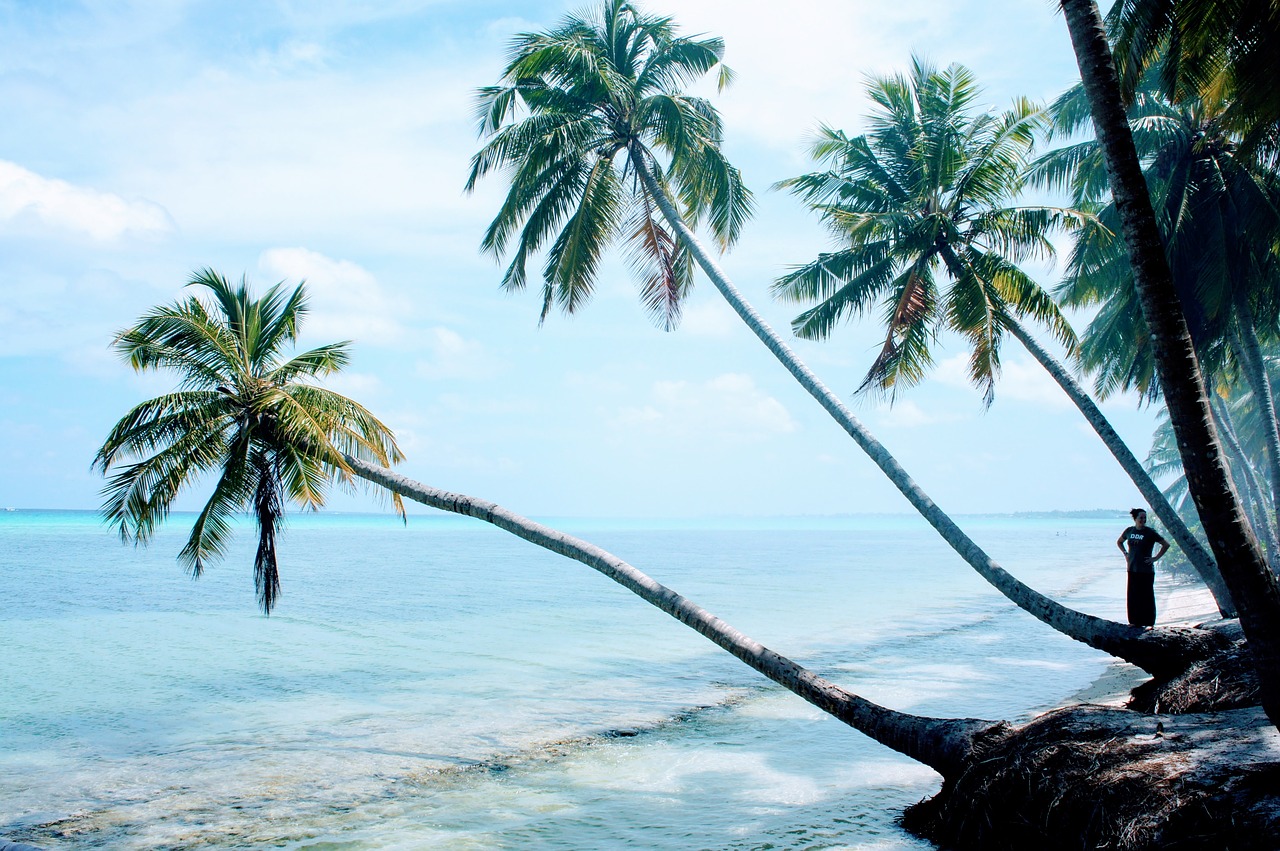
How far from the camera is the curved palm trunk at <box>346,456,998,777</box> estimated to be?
22.2ft

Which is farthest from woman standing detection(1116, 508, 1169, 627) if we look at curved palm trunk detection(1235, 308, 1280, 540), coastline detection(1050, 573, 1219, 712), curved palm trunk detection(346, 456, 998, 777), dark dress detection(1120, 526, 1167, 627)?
curved palm trunk detection(1235, 308, 1280, 540)

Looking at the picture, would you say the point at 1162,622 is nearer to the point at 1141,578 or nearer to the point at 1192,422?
the point at 1141,578

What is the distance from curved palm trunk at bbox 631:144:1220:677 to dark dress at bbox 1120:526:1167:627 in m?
0.68

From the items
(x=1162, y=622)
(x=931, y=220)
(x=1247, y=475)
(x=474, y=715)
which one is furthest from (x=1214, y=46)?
(x=1247, y=475)

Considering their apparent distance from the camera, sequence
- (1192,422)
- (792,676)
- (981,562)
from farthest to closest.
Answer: (981,562), (792,676), (1192,422)

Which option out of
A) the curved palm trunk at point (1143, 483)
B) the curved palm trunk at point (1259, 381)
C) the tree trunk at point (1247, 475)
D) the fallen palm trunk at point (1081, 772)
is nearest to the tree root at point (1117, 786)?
the fallen palm trunk at point (1081, 772)

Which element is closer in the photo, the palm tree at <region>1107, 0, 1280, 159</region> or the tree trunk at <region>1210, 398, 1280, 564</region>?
the palm tree at <region>1107, 0, 1280, 159</region>

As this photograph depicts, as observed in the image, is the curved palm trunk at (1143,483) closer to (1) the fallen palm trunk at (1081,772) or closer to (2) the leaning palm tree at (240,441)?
(1) the fallen palm trunk at (1081,772)

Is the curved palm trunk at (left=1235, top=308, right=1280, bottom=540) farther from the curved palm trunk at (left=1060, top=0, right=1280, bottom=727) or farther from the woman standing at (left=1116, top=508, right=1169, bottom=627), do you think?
the curved palm trunk at (left=1060, top=0, right=1280, bottom=727)

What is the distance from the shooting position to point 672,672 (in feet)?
52.6

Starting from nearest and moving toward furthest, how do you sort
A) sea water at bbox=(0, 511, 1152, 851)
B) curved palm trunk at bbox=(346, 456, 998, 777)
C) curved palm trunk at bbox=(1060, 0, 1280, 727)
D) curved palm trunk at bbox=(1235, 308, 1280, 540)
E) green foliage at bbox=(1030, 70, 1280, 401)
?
curved palm trunk at bbox=(1060, 0, 1280, 727)
curved palm trunk at bbox=(346, 456, 998, 777)
sea water at bbox=(0, 511, 1152, 851)
green foliage at bbox=(1030, 70, 1280, 401)
curved palm trunk at bbox=(1235, 308, 1280, 540)

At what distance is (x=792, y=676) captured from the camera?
24.1 ft

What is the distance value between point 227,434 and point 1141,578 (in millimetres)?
10637

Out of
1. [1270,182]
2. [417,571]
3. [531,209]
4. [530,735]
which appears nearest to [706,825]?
[530,735]
